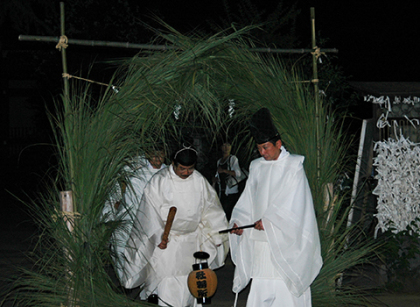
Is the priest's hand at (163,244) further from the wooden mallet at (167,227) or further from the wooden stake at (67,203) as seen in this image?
the wooden stake at (67,203)

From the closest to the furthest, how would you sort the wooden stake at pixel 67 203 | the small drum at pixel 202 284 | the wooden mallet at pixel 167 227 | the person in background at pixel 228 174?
the wooden stake at pixel 67 203 → the small drum at pixel 202 284 → the wooden mallet at pixel 167 227 → the person in background at pixel 228 174

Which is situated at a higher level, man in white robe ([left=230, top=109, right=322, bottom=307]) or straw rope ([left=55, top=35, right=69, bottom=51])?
straw rope ([left=55, top=35, right=69, bottom=51])

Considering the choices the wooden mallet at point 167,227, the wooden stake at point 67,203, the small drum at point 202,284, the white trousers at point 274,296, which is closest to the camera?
the wooden stake at point 67,203

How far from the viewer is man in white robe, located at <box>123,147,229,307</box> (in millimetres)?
5219

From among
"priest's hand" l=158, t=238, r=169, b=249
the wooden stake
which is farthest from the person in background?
the wooden stake

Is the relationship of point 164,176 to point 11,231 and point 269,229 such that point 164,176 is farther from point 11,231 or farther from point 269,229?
point 11,231

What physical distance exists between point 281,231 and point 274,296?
0.56 meters

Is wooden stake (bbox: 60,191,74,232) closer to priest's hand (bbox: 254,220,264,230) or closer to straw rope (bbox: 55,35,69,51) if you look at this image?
straw rope (bbox: 55,35,69,51)

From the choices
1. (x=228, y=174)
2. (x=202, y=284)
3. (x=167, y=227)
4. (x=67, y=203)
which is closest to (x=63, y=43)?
(x=67, y=203)

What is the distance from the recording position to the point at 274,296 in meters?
4.61

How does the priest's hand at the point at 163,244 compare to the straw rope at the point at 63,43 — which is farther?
the priest's hand at the point at 163,244

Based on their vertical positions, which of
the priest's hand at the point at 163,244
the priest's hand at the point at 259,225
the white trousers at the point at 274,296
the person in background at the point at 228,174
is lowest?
the white trousers at the point at 274,296

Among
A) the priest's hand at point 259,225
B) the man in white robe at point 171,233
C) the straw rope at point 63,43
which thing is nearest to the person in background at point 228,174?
the man in white robe at point 171,233

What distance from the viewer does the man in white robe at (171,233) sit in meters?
5.22
